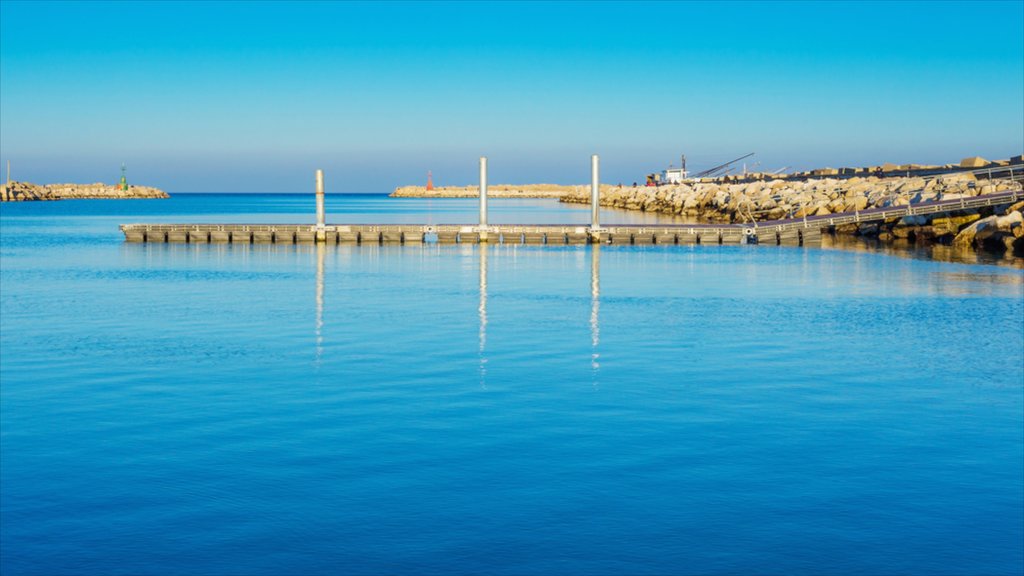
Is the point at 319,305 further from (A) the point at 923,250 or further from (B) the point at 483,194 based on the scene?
(A) the point at 923,250

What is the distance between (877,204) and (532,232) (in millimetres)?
21002

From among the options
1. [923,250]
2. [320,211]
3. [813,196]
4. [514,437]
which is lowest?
[514,437]

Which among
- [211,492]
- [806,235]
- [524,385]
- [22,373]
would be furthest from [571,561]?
[806,235]

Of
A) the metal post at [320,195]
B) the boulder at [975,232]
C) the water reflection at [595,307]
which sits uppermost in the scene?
the metal post at [320,195]

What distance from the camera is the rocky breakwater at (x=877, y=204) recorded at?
47.1 m

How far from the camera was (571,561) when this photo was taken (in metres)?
9.13

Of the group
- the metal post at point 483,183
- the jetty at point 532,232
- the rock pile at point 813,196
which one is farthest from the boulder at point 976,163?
the metal post at point 483,183

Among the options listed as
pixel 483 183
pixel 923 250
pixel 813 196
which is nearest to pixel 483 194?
pixel 483 183

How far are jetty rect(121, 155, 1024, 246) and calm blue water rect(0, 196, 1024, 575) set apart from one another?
23892 mm

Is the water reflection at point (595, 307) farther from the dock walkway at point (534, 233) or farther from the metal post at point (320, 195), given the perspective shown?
the metal post at point (320, 195)

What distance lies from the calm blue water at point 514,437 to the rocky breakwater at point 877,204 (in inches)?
834

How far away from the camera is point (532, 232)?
177 ft

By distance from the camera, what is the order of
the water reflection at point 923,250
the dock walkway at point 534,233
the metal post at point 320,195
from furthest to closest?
the metal post at point 320,195 < the dock walkway at point 534,233 < the water reflection at point 923,250

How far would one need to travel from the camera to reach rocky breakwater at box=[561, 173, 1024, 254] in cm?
4712
